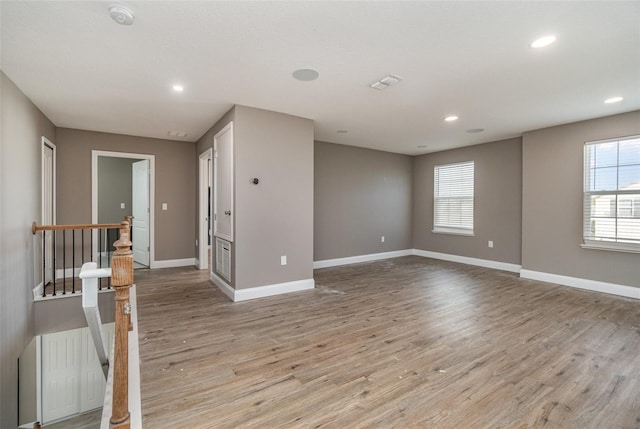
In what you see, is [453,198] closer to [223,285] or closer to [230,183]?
[230,183]

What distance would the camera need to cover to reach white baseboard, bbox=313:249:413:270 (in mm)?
5867

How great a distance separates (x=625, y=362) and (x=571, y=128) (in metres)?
3.55

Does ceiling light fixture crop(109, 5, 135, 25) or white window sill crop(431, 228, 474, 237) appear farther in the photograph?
white window sill crop(431, 228, 474, 237)

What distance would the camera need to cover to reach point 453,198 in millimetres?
6590

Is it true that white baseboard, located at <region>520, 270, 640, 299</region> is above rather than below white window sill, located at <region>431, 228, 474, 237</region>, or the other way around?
below

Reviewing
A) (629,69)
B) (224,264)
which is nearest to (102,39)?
(224,264)

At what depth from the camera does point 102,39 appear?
226 centimetres

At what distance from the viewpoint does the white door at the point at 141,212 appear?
561 cm

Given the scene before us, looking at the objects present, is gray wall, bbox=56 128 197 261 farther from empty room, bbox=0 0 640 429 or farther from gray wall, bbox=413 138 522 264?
gray wall, bbox=413 138 522 264

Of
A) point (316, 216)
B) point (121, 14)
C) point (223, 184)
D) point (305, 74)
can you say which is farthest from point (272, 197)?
point (121, 14)

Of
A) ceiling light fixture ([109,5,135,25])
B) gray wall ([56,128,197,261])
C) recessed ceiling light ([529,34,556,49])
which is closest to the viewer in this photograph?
ceiling light fixture ([109,5,135,25])

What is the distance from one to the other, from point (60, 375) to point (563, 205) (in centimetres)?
779

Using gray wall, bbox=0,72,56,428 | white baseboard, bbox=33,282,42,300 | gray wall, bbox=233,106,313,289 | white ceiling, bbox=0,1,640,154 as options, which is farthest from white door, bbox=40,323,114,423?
white ceiling, bbox=0,1,640,154

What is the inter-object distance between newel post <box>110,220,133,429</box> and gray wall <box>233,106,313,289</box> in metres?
2.36
